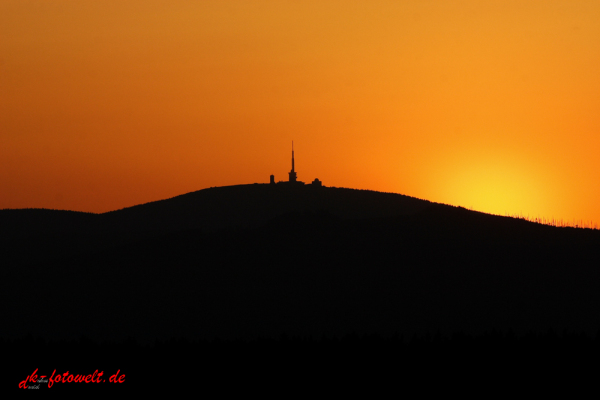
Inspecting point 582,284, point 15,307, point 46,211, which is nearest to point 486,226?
point 582,284

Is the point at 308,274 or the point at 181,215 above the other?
the point at 181,215

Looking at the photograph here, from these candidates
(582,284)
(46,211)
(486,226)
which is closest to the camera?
(582,284)

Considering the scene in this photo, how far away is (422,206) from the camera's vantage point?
72375 mm

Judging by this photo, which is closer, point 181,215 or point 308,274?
point 308,274

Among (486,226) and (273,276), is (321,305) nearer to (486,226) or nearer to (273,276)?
(273,276)

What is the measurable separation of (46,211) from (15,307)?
27.7m

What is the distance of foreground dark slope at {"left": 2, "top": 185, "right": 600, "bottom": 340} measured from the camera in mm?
49688

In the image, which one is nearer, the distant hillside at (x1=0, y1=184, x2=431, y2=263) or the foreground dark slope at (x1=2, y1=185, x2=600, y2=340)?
the foreground dark slope at (x1=2, y1=185, x2=600, y2=340)

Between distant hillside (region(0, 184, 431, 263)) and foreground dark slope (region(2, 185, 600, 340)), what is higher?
distant hillside (region(0, 184, 431, 263))

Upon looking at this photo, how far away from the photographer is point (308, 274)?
57.1 m

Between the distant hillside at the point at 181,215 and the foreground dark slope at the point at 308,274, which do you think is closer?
the foreground dark slope at the point at 308,274

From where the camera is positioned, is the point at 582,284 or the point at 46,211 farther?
the point at 46,211

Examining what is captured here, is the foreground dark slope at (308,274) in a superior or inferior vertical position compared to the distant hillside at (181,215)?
inferior

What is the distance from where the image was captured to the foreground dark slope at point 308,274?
163ft
